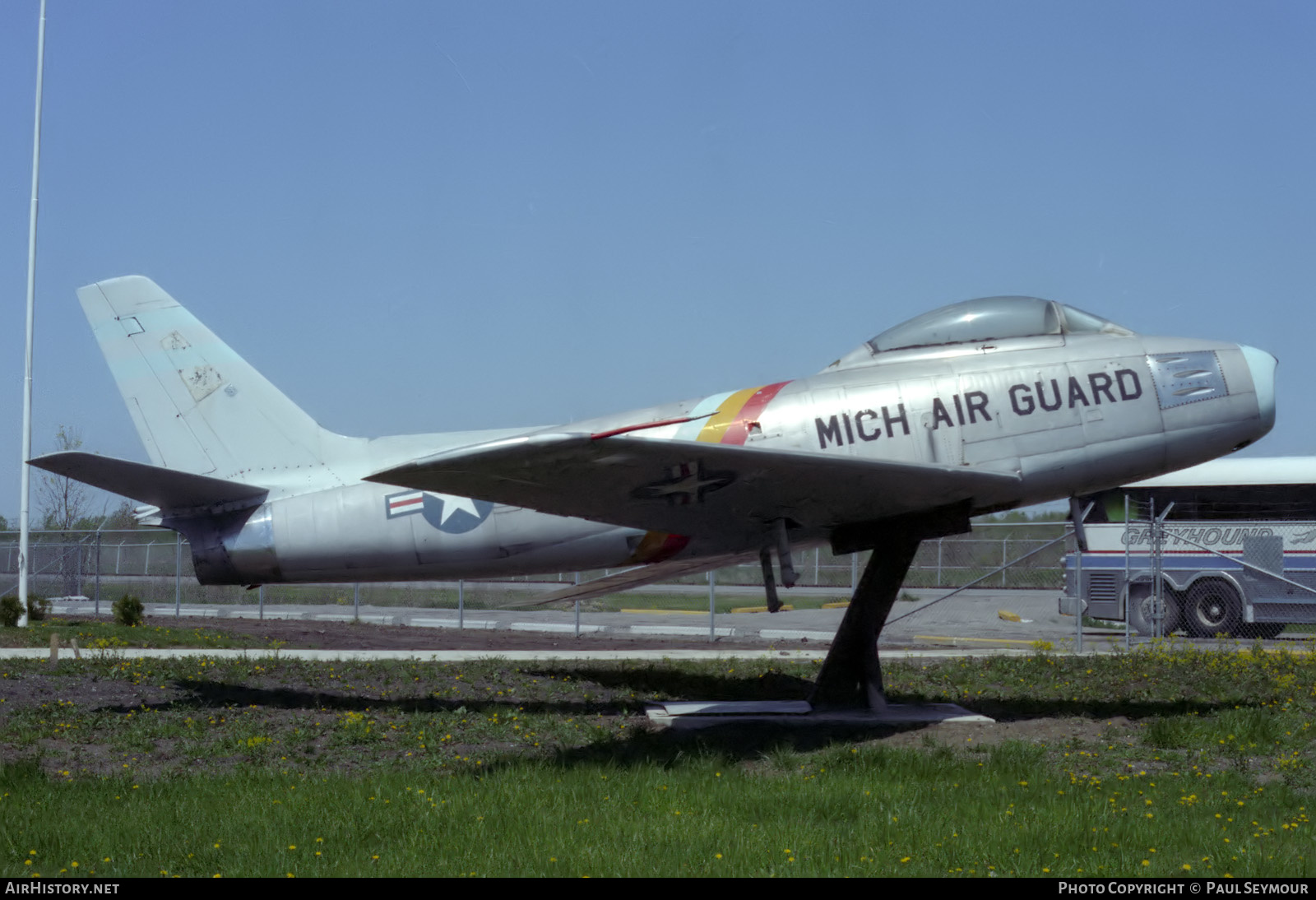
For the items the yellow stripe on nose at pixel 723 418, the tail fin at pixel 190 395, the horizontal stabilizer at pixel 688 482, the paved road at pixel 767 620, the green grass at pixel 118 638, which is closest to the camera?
the horizontal stabilizer at pixel 688 482

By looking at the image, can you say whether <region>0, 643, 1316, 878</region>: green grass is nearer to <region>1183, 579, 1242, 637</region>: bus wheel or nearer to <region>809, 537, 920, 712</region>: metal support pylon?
<region>809, 537, 920, 712</region>: metal support pylon

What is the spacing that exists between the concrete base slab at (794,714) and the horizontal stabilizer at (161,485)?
15.0ft

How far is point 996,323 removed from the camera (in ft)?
32.0

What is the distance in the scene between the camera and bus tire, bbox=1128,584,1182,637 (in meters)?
19.9

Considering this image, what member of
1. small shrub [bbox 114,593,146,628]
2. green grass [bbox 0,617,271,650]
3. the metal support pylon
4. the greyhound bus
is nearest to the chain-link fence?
small shrub [bbox 114,593,146,628]

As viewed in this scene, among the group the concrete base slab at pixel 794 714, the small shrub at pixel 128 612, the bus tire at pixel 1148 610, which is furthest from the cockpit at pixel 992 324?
the small shrub at pixel 128 612

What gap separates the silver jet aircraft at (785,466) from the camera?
884cm

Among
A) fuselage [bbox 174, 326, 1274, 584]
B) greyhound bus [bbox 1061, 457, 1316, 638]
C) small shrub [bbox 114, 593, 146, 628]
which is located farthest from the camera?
small shrub [bbox 114, 593, 146, 628]

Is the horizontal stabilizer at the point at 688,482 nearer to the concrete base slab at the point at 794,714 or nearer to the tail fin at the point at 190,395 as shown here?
the concrete base slab at the point at 794,714

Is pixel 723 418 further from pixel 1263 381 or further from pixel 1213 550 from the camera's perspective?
pixel 1213 550

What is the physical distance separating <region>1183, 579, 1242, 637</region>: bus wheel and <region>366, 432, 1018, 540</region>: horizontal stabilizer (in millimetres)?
12771

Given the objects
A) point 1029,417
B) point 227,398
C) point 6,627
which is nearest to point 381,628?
point 6,627

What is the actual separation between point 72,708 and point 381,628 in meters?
11.3

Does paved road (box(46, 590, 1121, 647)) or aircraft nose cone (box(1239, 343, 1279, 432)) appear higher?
aircraft nose cone (box(1239, 343, 1279, 432))
